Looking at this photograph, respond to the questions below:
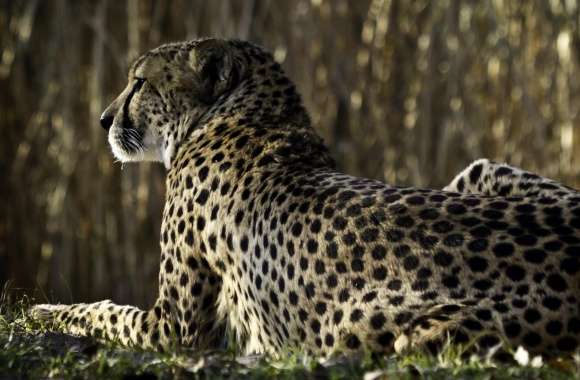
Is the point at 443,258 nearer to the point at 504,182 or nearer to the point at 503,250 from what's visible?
the point at 503,250

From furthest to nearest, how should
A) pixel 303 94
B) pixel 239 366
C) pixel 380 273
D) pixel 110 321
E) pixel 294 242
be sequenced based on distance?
pixel 303 94
pixel 110 321
pixel 294 242
pixel 380 273
pixel 239 366

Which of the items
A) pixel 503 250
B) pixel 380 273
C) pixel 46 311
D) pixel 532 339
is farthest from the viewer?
pixel 46 311

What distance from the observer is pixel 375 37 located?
6.28 metres

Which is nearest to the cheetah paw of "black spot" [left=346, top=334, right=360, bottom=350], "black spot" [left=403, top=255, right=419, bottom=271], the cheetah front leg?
the cheetah front leg

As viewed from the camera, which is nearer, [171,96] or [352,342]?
[352,342]

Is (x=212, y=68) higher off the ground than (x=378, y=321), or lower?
higher

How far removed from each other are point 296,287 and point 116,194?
3.62m

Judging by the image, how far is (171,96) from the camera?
3.82m

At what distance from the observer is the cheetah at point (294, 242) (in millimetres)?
2668

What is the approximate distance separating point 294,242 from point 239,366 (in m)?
0.63

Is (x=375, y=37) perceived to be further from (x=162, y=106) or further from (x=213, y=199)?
(x=213, y=199)

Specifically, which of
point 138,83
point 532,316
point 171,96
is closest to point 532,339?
point 532,316

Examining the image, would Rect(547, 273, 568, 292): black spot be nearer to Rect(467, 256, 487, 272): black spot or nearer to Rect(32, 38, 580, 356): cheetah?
Rect(32, 38, 580, 356): cheetah

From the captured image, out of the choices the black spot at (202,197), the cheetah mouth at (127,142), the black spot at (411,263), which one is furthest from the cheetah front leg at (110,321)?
the black spot at (411,263)
